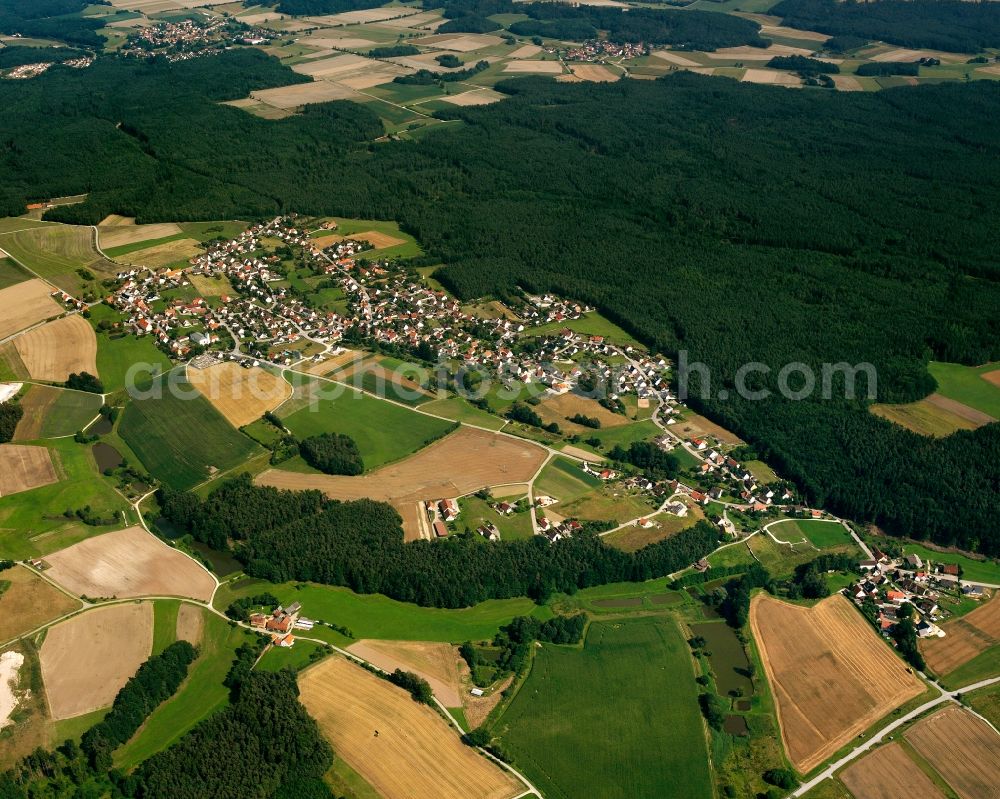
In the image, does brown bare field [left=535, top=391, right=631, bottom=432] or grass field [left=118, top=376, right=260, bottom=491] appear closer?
grass field [left=118, top=376, right=260, bottom=491]

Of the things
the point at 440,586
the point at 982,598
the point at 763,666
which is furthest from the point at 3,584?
the point at 982,598

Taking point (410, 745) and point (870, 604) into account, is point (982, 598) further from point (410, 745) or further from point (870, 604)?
point (410, 745)

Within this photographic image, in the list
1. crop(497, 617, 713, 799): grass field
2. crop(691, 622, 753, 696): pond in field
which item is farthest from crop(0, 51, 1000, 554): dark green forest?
crop(497, 617, 713, 799): grass field

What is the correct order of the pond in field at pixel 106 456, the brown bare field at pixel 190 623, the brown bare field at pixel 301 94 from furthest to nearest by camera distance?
the brown bare field at pixel 301 94 < the pond in field at pixel 106 456 < the brown bare field at pixel 190 623

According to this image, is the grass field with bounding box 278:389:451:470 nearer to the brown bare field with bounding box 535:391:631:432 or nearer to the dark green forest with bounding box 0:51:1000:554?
the brown bare field with bounding box 535:391:631:432

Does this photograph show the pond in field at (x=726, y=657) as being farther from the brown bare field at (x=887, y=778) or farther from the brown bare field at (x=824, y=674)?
the brown bare field at (x=887, y=778)

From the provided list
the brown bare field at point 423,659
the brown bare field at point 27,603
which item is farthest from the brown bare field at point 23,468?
the brown bare field at point 423,659

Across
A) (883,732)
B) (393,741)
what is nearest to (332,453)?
(393,741)
